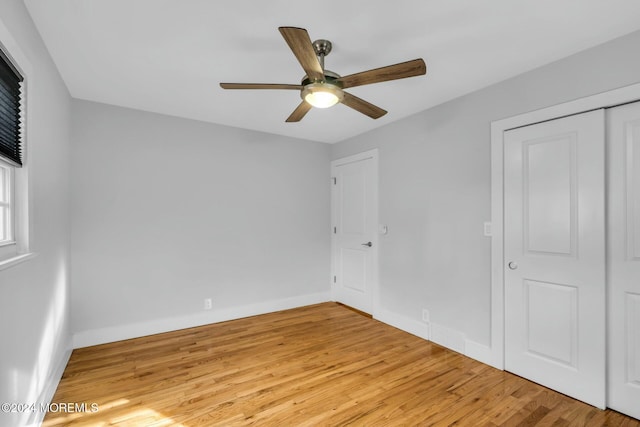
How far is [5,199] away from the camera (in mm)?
1598

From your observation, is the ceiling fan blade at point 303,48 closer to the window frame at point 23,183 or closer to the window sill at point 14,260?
the window frame at point 23,183

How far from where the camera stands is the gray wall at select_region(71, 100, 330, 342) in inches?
121

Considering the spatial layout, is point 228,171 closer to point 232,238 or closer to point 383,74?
point 232,238

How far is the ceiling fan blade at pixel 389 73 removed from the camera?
1703 millimetres

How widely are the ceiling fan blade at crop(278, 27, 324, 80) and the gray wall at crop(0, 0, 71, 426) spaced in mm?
1319

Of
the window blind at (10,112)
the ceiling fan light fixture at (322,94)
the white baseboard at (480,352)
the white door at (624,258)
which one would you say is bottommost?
the white baseboard at (480,352)

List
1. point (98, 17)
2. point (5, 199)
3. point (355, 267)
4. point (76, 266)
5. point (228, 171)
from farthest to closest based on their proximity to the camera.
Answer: point (355, 267) < point (228, 171) < point (76, 266) < point (98, 17) < point (5, 199)

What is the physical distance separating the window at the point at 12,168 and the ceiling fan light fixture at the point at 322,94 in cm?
153

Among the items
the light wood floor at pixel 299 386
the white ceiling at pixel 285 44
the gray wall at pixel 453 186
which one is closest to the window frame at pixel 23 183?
the white ceiling at pixel 285 44

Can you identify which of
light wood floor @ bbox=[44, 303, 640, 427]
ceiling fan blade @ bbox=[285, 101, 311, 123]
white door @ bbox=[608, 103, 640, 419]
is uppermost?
ceiling fan blade @ bbox=[285, 101, 311, 123]

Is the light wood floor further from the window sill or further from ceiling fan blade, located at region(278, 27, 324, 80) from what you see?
ceiling fan blade, located at region(278, 27, 324, 80)

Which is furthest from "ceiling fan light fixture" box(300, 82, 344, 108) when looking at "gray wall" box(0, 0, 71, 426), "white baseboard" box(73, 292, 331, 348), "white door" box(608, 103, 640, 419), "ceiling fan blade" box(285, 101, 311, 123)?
"white baseboard" box(73, 292, 331, 348)

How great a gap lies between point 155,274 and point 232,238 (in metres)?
0.94

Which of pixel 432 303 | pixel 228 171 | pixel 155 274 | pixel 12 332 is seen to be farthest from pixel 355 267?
pixel 12 332
